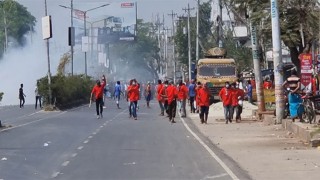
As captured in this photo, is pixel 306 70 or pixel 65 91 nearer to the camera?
pixel 306 70

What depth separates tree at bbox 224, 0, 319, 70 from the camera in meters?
33.6

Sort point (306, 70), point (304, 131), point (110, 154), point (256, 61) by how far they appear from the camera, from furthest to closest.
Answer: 1. point (256, 61)
2. point (306, 70)
3. point (304, 131)
4. point (110, 154)

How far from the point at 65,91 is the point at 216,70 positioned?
10.0 m

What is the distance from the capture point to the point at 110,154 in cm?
2080

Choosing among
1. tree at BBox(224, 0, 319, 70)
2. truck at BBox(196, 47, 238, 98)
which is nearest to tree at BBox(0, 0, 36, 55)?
truck at BBox(196, 47, 238, 98)

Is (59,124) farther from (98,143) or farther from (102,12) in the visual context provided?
(102,12)

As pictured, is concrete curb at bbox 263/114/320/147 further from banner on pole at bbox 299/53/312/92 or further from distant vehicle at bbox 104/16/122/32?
distant vehicle at bbox 104/16/122/32

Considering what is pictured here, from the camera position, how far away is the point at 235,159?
64.3 feet

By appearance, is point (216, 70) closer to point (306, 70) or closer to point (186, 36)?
point (306, 70)

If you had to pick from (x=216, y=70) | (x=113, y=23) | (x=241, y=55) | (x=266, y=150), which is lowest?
(x=266, y=150)

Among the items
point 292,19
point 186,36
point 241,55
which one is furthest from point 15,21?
point 292,19

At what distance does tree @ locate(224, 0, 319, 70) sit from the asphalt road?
20.1ft

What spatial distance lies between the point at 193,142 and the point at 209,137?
2434 mm

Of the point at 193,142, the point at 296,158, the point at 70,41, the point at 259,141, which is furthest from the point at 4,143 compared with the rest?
the point at 70,41
